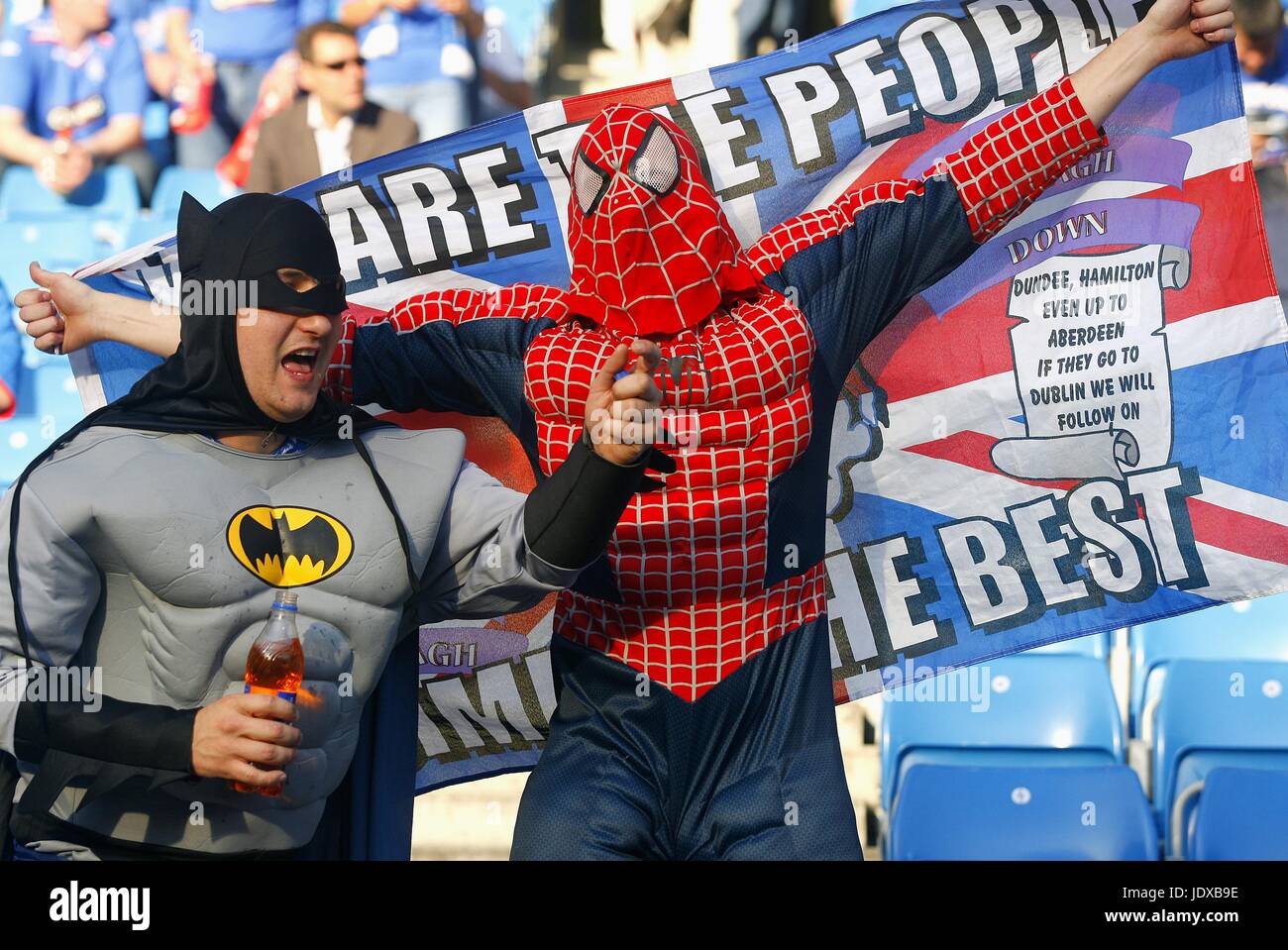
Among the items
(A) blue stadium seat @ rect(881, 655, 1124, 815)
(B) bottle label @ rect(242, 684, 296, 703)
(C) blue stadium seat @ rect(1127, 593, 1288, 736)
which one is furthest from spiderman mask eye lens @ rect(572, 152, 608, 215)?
(C) blue stadium seat @ rect(1127, 593, 1288, 736)

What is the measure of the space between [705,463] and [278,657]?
0.93 m

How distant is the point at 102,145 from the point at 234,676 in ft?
16.8

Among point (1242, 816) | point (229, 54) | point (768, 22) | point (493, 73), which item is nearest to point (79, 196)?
point (229, 54)

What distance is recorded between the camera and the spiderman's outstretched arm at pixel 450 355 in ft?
11.4

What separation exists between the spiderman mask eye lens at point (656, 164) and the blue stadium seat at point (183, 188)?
4.03 m

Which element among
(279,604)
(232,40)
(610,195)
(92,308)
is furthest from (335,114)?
(279,604)

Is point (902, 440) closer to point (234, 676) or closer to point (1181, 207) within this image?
Answer: point (1181, 207)

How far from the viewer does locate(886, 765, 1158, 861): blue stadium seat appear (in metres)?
4.05

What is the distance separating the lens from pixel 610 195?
10.6 feet

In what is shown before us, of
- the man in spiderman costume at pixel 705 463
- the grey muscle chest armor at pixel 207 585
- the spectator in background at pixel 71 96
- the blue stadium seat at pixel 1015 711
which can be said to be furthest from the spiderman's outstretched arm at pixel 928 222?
the spectator in background at pixel 71 96

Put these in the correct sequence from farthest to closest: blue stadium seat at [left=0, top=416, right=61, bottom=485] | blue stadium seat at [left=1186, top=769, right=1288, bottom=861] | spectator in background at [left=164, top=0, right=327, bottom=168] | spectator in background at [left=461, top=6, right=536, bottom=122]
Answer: spectator in background at [left=164, top=0, right=327, bottom=168]
spectator in background at [left=461, top=6, right=536, bottom=122]
blue stadium seat at [left=0, top=416, right=61, bottom=485]
blue stadium seat at [left=1186, top=769, right=1288, bottom=861]

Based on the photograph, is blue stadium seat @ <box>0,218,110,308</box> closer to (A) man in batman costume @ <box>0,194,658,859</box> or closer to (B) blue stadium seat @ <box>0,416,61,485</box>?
(B) blue stadium seat @ <box>0,416,61,485</box>

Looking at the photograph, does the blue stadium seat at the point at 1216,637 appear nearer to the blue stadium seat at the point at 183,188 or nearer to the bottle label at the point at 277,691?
the bottle label at the point at 277,691

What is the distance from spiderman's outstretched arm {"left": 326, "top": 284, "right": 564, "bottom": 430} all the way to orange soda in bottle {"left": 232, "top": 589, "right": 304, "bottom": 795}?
0.71 metres
